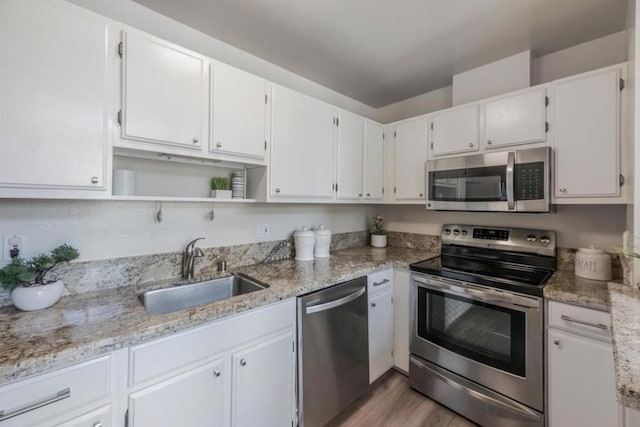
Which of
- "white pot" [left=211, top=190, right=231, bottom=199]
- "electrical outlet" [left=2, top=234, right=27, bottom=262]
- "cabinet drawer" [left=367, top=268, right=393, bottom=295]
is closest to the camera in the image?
"electrical outlet" [left=2, top=234, right=27, bottom=262]

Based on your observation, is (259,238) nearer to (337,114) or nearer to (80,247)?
(80,247)

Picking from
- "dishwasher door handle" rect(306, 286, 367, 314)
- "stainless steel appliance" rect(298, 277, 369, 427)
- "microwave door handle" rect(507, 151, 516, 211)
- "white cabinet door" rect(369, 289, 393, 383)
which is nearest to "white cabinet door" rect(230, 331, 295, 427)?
"stainless steel appliance" rect(298, 277, 369, 427)

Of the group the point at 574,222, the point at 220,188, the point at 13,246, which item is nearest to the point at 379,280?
the point at 220,188

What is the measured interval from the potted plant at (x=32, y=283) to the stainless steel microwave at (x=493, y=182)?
238cm

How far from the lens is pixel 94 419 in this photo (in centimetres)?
91

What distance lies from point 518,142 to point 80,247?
107 inches

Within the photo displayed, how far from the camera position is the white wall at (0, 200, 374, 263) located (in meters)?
1.26

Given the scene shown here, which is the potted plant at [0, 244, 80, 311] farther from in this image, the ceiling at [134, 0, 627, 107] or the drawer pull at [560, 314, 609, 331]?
the drawer pull at [560, 314, 609, 331]

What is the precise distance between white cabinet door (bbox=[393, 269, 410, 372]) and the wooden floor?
0.19m

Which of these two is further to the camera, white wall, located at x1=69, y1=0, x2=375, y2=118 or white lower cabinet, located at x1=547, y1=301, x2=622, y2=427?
white wall, located at x1=69, y1=0, x2=375, y2=118

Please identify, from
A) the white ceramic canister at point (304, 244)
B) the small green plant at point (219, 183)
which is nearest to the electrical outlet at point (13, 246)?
the small green plant at point (219, 183)

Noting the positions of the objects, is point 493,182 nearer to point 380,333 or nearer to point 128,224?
point 380,333

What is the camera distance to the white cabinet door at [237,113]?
1539 millimetres

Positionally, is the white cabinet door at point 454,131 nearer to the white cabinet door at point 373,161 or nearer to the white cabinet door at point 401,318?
the white cabinet door at point 373,161
